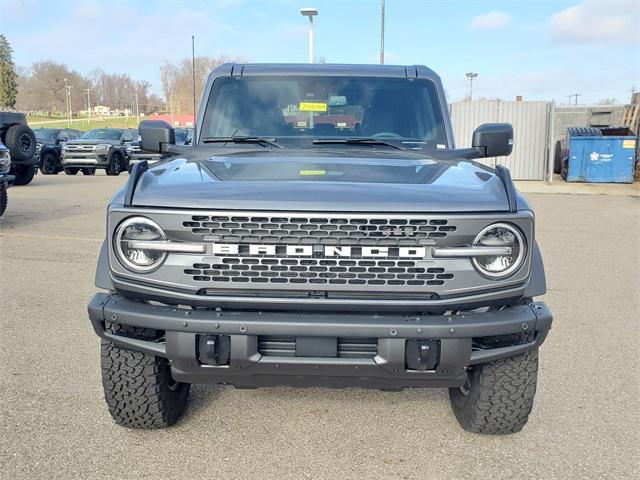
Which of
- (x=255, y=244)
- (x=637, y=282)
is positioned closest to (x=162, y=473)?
(x=255, y=244)

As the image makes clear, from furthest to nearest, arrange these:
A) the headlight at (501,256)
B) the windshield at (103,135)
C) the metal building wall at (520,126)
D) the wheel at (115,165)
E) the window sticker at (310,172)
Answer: the windshield at (103,135), the wheel at (115,165), the metal building wall at (520,126), the window sticker at (310,172), the headlight at (501,256)

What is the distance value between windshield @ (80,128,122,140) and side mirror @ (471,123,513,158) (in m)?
20.3

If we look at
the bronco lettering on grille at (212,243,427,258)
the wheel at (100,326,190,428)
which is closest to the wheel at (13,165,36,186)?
the wheel at (100,326,190,428)

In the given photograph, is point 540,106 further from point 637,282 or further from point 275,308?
point 275,308

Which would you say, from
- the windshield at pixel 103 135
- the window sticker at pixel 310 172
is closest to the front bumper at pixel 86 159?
the windshield at pixel 103 135

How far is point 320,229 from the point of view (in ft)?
8.84

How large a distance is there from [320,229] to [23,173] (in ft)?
50.8

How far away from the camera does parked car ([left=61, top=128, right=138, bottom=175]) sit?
2133 cm

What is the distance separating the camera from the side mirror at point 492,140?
400 cm

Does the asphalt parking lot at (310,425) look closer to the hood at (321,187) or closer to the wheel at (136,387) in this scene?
the wheel at (136,387)

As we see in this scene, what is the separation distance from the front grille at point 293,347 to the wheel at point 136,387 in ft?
2.23

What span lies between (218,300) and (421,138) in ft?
6.46

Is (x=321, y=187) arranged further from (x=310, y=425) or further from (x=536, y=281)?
(x=310, y=425)

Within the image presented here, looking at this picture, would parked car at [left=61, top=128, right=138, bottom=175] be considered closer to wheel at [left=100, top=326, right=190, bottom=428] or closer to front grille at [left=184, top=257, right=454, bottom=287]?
wheel at [left=100, top=326, right=190, bottom=428]
